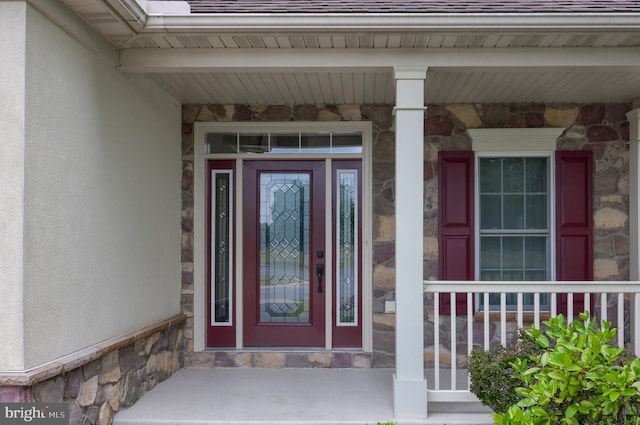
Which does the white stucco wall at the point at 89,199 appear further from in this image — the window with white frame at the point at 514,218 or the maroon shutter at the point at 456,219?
the window with white frame at the point at 514,218

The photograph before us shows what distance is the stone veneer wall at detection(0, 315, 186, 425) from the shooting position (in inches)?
113

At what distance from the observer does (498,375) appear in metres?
3.33

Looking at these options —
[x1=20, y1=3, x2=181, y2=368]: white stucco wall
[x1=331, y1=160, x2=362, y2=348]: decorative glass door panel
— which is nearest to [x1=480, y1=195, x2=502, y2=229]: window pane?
[x1=331, y1=160, x2=362, y2=348]: decorative glass door panel

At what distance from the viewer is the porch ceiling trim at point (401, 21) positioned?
11.3 ft

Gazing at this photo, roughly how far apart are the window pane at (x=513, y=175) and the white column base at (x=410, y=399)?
229 cm

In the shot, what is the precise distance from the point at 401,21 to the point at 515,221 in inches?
99.5

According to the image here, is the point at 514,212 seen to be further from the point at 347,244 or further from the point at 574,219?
the point at 347,244

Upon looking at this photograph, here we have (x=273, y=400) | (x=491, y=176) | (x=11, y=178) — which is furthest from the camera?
(x=491, y=176)

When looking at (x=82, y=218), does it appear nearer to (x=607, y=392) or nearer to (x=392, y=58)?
(x=392, y=58)

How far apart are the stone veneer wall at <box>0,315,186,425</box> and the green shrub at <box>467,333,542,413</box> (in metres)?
2.36

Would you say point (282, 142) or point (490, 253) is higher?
point (282, 142)

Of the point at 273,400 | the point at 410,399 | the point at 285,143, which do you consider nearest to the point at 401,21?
the point at 285,143

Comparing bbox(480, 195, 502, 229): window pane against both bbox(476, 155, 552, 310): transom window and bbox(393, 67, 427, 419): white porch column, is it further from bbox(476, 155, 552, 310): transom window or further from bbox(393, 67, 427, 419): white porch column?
bbox(393, 67, 427, 419): white porch column

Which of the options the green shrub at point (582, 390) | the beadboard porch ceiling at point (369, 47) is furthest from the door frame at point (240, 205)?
the green shrub at point (582, 390)
